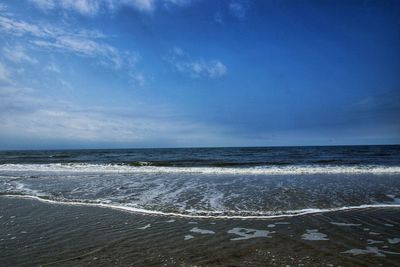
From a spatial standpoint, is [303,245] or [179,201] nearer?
[303,245]

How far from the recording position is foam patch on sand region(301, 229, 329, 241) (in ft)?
21.1

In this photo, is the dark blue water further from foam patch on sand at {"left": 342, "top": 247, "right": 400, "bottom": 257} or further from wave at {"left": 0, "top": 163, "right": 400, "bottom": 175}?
foam patch on sand at {"left": 342, "top": 247, "right": 400, "bottom": 257}

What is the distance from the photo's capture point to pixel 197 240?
21.0 feet

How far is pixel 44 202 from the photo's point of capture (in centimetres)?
1135

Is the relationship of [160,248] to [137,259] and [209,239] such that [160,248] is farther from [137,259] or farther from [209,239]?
[209,239]

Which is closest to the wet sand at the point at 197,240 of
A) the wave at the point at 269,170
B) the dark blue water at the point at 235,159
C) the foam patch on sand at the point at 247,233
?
the foam patch on sand at the point at 247,233

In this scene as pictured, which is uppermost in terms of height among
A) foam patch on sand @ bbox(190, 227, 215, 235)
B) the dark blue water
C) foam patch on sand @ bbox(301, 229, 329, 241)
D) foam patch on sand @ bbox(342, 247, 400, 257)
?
the dark blue water

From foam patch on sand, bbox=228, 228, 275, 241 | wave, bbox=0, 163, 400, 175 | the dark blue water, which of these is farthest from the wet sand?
the dark blue water

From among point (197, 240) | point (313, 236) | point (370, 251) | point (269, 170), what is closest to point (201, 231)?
point (197, 240)

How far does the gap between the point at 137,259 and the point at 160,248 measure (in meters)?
0.67

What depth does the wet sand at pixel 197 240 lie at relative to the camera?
5.27m

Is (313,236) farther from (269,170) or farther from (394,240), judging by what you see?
(269,170)

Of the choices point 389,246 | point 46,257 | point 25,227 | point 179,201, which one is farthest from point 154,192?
point 389,246

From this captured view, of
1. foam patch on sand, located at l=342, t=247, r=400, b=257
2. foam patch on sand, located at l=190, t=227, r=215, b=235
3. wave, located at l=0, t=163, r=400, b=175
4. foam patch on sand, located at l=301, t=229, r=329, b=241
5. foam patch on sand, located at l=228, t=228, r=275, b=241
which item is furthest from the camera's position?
wave, located at l=0, t=163, r=400, b=175
